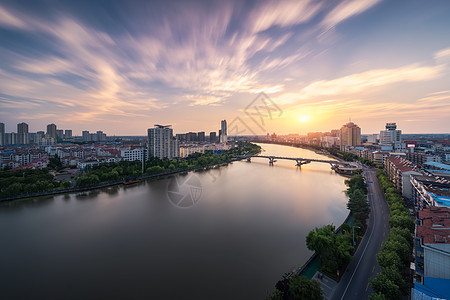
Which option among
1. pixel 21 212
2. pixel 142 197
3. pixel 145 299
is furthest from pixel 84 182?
pixel 145 299

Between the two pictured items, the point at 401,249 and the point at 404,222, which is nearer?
the point at 401,249

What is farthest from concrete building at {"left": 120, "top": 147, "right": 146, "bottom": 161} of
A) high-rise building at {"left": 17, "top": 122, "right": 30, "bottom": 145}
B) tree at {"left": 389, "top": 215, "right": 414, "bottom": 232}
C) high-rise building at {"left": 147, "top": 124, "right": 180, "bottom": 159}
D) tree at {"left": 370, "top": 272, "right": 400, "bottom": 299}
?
high-rise building at {"left": 17, "top": 122, "right": 30, "bottom": 145}

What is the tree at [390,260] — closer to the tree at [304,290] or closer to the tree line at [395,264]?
the tree line at [395,264]

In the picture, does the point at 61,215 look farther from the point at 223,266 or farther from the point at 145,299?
the point at 223,266

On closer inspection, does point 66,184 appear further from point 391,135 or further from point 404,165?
point 391,135

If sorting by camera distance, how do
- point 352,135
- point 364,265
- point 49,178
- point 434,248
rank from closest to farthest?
1. point 434,248
2. point 364,265
3. point 49,178
4. point 352,135

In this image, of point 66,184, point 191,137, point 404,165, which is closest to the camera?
point 66,184

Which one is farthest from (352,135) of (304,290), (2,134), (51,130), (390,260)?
(51,130)
